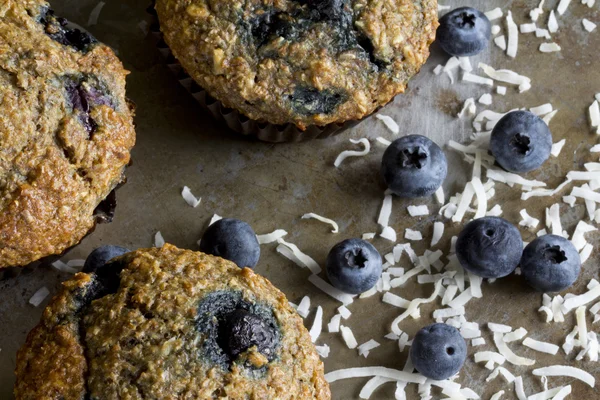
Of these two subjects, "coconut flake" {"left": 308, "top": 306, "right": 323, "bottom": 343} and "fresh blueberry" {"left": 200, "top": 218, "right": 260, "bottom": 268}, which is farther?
"coconut flake" {"left": 308, "top": 306, "right": 323, "bottom": 343}

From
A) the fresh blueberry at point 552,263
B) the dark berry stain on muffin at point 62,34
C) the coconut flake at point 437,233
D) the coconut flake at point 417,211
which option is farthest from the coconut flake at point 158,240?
the fresh blueberry at point 552,263

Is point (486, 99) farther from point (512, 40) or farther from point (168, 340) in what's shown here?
point (168, 340)

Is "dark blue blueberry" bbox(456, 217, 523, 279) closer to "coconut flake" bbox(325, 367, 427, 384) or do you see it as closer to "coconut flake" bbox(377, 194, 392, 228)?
"coconut flake" bbox(377, 194, 392, 228)

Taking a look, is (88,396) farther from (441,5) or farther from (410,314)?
(441,5)

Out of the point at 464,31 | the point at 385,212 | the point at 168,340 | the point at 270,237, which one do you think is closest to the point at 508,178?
the point at 385,212

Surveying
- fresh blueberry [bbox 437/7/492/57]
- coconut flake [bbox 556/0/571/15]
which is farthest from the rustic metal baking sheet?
coconut flake [bbox 556/0/571/15]

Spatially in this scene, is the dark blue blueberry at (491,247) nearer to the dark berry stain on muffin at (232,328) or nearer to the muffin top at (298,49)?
the muffin top at (298,49)

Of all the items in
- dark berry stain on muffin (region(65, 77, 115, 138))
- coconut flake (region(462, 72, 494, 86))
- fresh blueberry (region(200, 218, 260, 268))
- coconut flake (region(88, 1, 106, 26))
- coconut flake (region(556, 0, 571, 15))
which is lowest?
fresh blueberry (region(200, 218, 260, 268))

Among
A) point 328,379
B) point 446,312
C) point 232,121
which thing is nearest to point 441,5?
point 232,121
